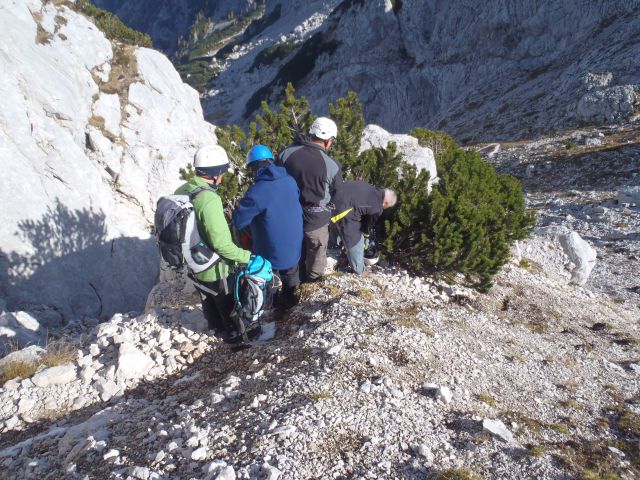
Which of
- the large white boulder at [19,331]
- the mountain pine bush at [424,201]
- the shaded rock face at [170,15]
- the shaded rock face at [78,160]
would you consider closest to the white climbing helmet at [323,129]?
the mountain pine bush at [424,201]

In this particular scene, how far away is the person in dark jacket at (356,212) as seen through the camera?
6281mm

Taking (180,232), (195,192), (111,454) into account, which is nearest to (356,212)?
(195,192)

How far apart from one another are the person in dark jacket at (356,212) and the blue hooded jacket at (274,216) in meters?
1.06

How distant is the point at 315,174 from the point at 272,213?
2.98ft

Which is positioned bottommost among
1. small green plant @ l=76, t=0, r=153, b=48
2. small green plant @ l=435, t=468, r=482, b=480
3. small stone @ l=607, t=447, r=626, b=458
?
small stone @ l=607, t=447, r=626, b=458

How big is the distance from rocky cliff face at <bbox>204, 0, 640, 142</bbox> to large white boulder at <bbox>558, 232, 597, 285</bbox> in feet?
74.5

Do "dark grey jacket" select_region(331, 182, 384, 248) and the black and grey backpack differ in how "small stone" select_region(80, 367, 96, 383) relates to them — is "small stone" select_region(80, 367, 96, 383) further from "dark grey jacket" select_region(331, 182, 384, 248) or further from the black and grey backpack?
"dark grey jacket" select_region(331, 182, 384, 248)

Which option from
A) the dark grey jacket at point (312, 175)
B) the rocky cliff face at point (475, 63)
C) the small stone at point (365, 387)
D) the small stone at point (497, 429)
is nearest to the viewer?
the small stone at point (497, 429)

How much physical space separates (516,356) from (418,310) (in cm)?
146

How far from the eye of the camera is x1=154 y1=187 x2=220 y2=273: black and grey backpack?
4.50m

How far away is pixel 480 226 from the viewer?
711 centimetres

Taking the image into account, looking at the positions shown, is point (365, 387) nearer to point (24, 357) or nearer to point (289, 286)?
point (289, 286)

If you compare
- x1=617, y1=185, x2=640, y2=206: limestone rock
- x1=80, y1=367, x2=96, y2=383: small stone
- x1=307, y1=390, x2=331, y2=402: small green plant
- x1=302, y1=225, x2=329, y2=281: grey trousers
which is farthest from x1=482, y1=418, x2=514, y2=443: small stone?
x1=617, y1=185, x2=640, y2=206: limestone rock

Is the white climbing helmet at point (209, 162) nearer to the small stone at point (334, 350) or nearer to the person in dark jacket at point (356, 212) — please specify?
the person in dark jacket at point (356, 212)
